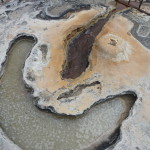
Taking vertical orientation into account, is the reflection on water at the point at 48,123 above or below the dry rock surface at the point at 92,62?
below

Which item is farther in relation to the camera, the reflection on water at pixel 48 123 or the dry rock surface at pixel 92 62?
the dry rock surface at pixel 92 62

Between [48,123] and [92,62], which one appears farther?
[92,62]

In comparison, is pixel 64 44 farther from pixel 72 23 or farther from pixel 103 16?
pixel 103 16

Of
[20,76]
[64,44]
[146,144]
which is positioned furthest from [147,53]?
[20,76]


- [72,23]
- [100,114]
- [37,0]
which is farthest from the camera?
[37,0]

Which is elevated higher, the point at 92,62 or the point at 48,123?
the point at 92,62
